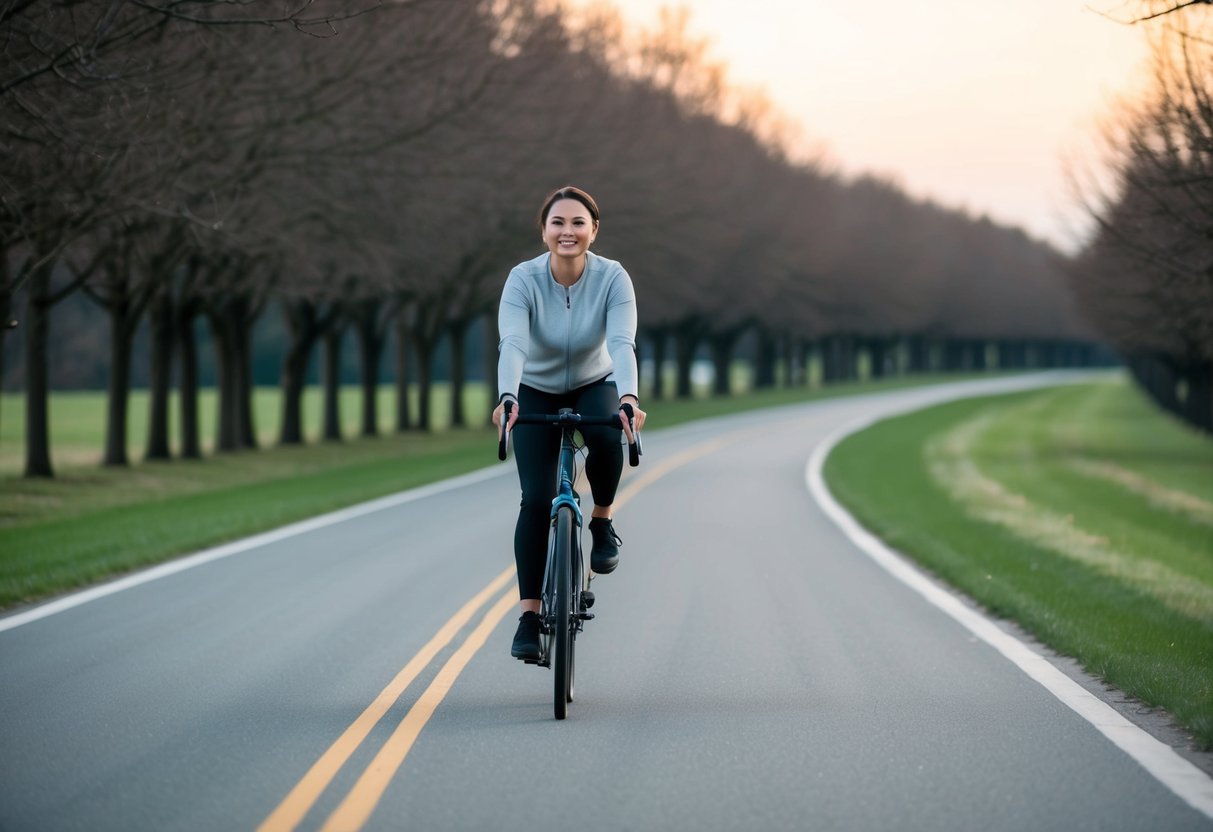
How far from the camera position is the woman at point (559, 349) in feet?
22.7

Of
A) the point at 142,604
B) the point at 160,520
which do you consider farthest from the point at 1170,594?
the point at 160,520

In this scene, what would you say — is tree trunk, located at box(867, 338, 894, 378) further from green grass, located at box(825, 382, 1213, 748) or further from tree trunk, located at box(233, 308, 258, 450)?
tree trunk, located at box(233, 308, 258, 450)

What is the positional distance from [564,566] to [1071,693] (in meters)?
2.54

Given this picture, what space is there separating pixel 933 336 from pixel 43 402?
99.3 m

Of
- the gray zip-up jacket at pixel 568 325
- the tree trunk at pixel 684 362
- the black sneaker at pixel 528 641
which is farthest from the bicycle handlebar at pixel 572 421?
the tree trunk at pixel 684 362

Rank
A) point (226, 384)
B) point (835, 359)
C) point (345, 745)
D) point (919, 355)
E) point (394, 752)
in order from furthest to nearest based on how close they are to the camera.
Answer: point (919, 355)
point (835, 359)
point (226, 384)
point (345, 745)
point (394, 752)

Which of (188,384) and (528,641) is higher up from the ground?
(188,384)

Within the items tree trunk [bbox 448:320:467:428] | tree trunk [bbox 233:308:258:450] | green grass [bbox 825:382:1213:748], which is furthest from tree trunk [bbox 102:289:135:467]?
tree trunk [bbox 448:320:467:428]

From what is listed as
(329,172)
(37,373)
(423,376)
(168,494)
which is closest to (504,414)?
(329,172)

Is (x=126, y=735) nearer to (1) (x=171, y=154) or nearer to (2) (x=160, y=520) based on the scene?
(2) (x=160, y=520)

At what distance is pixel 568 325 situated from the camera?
6.98 m

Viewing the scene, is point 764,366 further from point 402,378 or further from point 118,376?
point 118,376

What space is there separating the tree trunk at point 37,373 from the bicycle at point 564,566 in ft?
57.8

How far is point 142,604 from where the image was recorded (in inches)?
425
